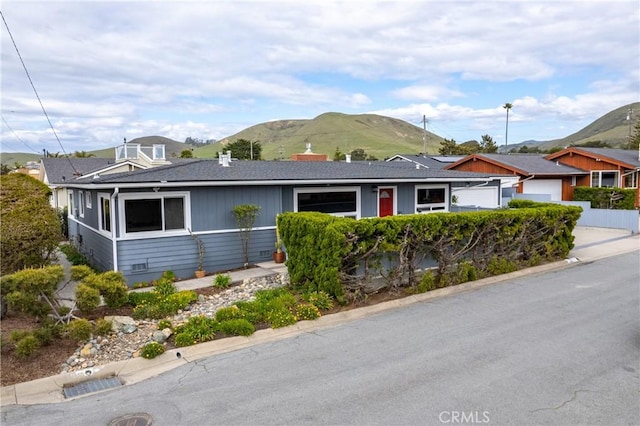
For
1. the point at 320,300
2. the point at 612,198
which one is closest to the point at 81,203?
the point at 320,300

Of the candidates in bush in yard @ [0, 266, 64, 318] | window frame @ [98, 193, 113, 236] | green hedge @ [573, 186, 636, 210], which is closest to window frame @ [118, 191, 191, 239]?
window frame @ [98, 193, 113, 236]

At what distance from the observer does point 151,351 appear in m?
6.86

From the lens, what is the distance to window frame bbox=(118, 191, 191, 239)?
440 inches

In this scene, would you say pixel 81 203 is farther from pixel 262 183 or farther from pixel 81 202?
pixel 262 183

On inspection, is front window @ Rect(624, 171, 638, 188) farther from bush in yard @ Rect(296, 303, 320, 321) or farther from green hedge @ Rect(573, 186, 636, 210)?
bush in yard @ Rect(296, 303, 320, 321)

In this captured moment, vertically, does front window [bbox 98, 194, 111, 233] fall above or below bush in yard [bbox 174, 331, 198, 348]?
above

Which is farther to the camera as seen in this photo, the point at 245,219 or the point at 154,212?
the point at 245,219

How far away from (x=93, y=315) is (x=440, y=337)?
20.3 feet

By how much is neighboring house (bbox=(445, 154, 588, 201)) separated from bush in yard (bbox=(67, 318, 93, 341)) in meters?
26.4

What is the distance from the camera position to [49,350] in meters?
6.89

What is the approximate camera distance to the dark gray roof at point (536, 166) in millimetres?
29312

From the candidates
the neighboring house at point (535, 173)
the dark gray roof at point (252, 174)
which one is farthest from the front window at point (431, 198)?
the neighboring house at point (535, 173)

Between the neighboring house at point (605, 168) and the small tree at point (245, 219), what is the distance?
26.8m

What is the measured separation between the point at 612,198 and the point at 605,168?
194 inches
